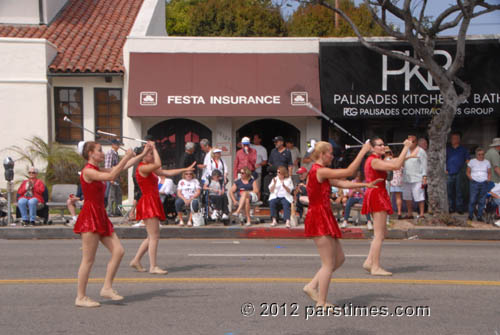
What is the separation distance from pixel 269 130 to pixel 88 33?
8.47m

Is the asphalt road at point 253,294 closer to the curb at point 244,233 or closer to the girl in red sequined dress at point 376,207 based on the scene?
the girl in red sequined dress at point 376,207

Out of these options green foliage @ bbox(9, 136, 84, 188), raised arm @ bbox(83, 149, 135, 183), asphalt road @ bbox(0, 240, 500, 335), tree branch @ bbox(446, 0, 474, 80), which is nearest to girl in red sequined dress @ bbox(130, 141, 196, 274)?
asphalt road @ bbox(0, 240, 500, 335)

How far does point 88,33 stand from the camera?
23.1 meters

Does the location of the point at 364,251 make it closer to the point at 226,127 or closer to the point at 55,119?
the point at 226,127

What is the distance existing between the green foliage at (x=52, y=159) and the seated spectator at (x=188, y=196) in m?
5.59

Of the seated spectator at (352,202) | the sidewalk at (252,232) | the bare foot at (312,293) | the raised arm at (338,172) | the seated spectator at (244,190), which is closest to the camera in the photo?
the raised arm at (338,172)

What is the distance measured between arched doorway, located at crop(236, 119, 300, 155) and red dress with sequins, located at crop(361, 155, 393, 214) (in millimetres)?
10085

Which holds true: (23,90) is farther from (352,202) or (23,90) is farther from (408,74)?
(408,74)

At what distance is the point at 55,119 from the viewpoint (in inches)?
805

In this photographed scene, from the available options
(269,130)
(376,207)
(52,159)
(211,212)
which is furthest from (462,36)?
(52,159)

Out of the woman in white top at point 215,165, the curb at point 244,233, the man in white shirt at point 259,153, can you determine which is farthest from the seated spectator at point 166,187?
the man in white shirt at point 259,153

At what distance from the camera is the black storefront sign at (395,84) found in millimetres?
17734

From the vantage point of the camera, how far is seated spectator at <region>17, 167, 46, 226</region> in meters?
14.5

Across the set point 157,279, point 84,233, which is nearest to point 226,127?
point 157,279
